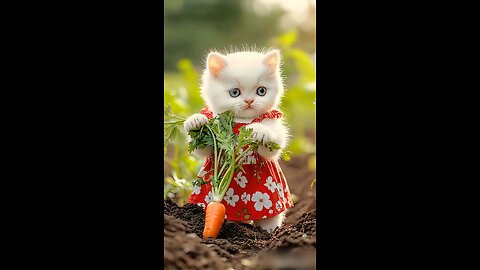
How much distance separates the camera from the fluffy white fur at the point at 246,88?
1.91 m

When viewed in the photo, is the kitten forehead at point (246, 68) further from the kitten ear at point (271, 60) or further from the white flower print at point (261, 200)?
the white flower print at point (261, 200)

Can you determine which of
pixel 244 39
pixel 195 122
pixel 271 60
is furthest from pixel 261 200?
pixel 244 39

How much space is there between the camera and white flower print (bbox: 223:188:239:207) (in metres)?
1.95

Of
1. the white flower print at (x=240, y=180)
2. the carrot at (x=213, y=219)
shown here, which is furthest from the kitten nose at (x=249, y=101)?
the carrot at (x=213, y=219)

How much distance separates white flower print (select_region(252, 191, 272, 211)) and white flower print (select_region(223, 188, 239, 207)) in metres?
0.07

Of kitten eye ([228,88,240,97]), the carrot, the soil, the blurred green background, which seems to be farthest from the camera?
the blurred green background

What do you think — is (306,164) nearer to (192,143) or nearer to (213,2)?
(213,2)

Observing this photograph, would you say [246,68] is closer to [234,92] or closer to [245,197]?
[234,92]

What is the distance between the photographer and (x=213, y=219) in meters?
1.73

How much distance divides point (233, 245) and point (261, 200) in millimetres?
354

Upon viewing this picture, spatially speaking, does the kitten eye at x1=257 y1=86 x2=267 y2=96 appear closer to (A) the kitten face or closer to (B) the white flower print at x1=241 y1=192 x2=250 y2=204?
(A) the kitten face

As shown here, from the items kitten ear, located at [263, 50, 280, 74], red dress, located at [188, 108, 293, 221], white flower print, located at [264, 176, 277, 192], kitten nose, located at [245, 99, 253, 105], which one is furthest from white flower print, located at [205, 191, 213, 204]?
kitten ear, located at [263, 50, 280, 74]

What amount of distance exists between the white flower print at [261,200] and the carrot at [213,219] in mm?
229

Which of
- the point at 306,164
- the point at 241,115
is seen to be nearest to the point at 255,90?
the point at 241,115
